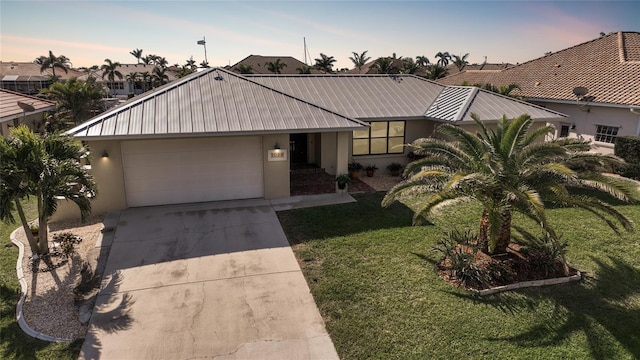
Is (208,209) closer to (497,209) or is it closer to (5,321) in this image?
(5,321)

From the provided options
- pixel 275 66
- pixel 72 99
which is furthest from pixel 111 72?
pixel 72 99

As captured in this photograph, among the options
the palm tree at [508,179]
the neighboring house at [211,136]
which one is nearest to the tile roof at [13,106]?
the neighboring house at [211,136]

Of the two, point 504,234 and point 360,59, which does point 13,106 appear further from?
point 360,59

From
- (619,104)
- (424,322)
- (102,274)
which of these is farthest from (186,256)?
(619,104)

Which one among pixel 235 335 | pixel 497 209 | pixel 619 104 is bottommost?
pixel 235 335

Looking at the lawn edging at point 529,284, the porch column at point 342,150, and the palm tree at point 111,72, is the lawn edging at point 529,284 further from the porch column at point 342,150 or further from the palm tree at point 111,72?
the palm tree at point 111,72

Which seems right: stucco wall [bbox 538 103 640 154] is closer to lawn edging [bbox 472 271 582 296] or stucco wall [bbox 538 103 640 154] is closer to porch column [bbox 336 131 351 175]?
lawn edging [bbox 472 271 582 296]
